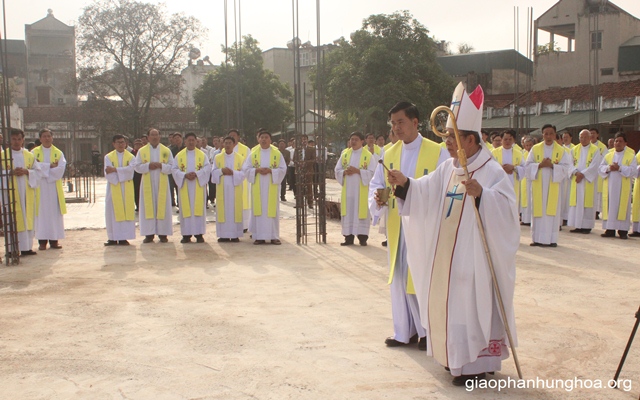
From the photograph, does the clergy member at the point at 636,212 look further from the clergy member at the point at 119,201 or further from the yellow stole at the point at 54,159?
the yellow stole at the point at 54,159

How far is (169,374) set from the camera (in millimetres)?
4984

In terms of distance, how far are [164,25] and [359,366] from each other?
40.7 metres

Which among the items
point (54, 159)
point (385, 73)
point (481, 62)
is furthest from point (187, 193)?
point (481, 62)

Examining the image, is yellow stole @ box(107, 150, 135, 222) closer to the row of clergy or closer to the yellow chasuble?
the yellow chasuble

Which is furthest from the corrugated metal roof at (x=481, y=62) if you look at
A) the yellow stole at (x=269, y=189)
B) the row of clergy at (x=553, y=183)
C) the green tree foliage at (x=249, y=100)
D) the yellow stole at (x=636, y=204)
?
the yellow stole at (x=269, y=189)

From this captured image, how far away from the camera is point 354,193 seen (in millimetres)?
12344

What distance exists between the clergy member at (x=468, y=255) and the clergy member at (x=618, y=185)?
9.79 m

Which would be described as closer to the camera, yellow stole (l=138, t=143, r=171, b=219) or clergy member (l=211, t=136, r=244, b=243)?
yellow stole (l=138, t=143, r=171, b=219)

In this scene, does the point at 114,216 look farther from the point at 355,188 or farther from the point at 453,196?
the point at 453,196

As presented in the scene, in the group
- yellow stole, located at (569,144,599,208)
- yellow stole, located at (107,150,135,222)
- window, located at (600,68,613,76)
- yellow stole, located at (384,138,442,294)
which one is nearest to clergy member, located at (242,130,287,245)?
yellow stole, located at (107,150,135,222)

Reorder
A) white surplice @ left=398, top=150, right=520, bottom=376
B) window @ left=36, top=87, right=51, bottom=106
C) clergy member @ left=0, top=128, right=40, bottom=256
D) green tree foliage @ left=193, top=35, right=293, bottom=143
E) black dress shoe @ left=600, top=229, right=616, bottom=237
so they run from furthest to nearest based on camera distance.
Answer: window @ left=36, top=87, right=51, bottom=106 → green tree foliage @ left=193, top=35, right=293, bottom=143 → black dress shoe @ left=600, top=229, right=616, bottom=237 → clergy member @ left=0, top=128, right=40, bottom=256 → white surplice @ left=398, top=150, right=520, bottom=376

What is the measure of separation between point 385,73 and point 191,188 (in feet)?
64.1

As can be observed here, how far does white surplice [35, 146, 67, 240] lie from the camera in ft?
37.8

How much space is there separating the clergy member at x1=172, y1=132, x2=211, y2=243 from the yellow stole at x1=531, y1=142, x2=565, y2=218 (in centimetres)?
599
